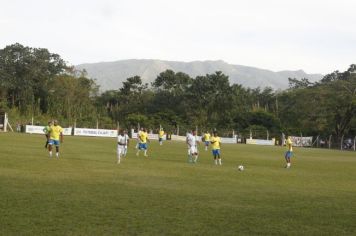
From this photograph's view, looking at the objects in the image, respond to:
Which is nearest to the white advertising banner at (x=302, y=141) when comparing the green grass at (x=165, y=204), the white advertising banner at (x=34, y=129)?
the white advertising banner at (x=34, y=129)

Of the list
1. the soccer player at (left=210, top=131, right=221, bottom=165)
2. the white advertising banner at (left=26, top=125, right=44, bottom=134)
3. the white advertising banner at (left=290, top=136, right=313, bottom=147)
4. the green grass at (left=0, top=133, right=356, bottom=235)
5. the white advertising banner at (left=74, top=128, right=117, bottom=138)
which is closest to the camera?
the green grass at (left=0, top=133, right=356, bottom=235)

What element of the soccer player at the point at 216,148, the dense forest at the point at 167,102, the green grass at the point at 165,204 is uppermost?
the dense forest at the point at 167,102

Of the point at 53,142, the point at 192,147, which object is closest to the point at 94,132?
the point at 192,147

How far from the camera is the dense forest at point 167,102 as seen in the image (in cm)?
8400

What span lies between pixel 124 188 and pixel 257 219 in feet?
17.5

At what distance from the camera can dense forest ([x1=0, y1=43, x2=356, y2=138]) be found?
276ft

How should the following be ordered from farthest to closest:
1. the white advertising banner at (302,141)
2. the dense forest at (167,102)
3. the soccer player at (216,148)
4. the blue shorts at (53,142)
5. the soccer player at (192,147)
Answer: the dense forest at (167,102), the white advertising banner at (302,141), the soccer player at (192,147), the soccer player at (216,148), the blue shorts at (53,142)

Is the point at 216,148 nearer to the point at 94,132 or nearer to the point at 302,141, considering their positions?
the point at 94,132

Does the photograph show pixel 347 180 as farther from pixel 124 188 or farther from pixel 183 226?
pixel 183 226

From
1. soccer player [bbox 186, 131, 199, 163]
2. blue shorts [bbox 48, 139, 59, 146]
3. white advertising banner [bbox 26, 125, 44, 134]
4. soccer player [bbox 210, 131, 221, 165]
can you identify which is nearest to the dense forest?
white advertising banner [bbox 26, 125, 44, 134]

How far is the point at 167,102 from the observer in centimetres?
9938

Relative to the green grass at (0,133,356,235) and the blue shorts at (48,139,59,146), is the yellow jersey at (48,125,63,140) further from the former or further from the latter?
the green grass at (0,133,356,235)

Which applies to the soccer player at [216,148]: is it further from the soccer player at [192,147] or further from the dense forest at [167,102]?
the dense forest at [167,102]

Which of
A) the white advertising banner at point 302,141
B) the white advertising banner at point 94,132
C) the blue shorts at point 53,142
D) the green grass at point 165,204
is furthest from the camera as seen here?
the white advertising banner at point 302,141
